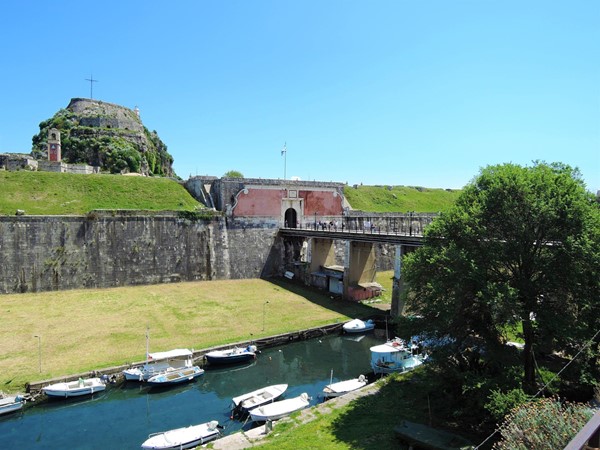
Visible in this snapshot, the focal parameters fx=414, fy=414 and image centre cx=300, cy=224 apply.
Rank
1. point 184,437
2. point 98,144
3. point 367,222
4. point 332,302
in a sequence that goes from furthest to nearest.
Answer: point 98,144 < point 367,222 < point 332,302 < point 184,437

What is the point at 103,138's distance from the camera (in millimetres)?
49312

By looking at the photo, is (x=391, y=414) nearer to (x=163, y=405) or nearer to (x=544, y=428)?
(x=544, y=428)

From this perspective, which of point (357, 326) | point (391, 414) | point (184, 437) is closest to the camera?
point (184, 437)

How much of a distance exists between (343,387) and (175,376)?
22.4ft

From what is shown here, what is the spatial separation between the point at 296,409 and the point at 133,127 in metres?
49.4

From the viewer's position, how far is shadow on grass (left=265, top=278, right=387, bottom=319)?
26.1 metres

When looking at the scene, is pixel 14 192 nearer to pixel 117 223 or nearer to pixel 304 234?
pixel 117 223

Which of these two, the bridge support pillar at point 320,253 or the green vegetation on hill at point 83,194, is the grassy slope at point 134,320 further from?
the green vegetation on hill at point 83,194

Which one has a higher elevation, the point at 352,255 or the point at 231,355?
the point at 352,255

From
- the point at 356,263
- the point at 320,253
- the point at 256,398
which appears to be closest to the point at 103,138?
the point at 320,253

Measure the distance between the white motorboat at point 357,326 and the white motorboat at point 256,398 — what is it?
7966 mm

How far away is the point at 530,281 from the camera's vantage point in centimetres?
1151

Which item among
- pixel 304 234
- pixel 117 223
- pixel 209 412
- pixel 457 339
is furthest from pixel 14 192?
pixel 457 339

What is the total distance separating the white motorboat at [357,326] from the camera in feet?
76.5
